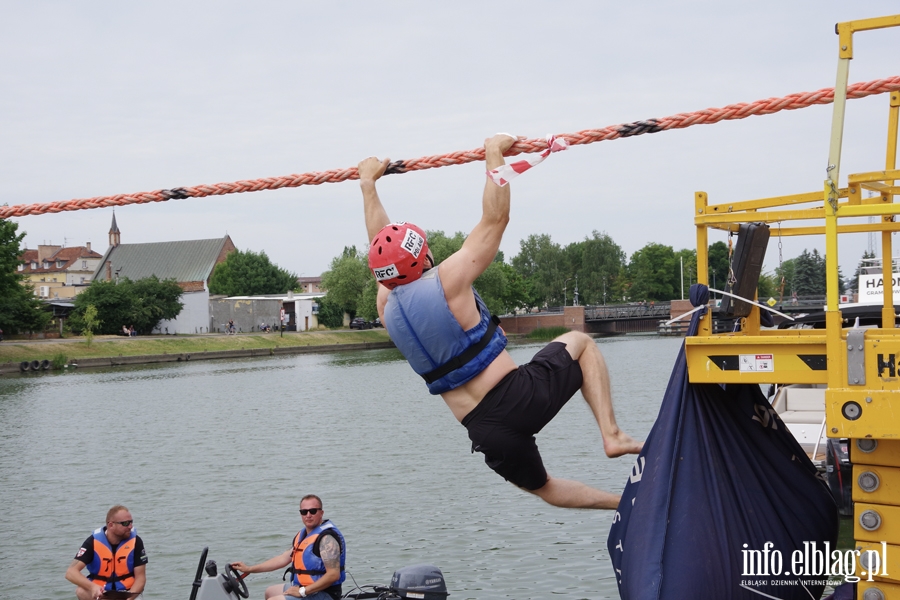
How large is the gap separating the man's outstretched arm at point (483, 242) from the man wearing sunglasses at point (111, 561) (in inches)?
224

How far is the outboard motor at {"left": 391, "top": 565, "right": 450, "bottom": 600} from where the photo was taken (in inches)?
295

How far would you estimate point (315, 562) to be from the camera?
8.45 meters

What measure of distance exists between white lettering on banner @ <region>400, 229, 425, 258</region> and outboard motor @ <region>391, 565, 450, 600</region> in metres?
4.03

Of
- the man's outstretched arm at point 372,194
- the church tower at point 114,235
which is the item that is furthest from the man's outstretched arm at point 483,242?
the church tower at point 114,235

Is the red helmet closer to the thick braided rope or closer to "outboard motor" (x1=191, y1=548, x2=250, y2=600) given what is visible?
the thick braided rope

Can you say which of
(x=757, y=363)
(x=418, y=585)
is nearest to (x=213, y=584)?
(x=418, y=585)

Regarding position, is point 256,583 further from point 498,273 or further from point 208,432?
point 498,273

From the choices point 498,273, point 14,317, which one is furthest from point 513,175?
point 498,273

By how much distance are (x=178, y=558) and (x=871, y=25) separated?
12545mm

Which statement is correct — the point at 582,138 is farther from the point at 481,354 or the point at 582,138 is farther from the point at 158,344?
the point at 158,344

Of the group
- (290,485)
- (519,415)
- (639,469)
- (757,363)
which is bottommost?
(290,485)

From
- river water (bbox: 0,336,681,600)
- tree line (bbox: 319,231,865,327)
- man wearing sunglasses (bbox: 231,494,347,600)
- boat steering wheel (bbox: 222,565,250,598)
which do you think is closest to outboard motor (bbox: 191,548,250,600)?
boat steering wheel (bbox: 222,565,250,598)

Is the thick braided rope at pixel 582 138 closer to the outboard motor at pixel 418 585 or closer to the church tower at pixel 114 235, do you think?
the outboard motor at pixel 418 585

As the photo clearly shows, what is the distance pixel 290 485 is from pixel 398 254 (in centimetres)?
1566
